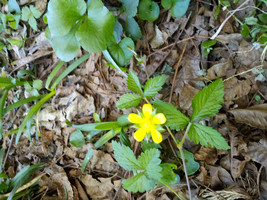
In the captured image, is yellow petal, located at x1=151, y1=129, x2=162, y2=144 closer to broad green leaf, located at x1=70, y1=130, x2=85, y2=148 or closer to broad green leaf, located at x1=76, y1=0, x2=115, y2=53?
broad green leaf, located at x1=76, y1=0, x2=115, y2=53

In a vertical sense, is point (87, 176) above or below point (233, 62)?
below

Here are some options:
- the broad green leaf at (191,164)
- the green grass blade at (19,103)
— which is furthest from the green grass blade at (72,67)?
the broad green leaf at (191,164)

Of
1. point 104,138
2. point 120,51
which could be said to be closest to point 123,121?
point 104,138

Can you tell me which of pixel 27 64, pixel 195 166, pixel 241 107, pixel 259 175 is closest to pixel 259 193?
pixel 259 175

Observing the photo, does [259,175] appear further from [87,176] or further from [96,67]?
[96,67]

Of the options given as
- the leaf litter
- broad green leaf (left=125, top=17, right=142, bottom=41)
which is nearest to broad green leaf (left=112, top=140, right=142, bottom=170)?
the leaf litter

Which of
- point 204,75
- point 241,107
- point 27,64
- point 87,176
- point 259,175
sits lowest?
point 87,176
